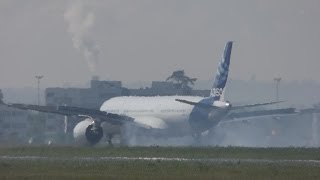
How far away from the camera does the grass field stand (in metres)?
62.8

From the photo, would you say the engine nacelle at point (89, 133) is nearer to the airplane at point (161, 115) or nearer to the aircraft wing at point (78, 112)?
the airplane at point (161, 115)

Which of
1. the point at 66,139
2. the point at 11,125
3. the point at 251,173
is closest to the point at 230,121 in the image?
the point at 66,139

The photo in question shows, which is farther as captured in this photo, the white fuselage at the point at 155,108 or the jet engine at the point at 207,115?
the white fuselage at the point at 155,108

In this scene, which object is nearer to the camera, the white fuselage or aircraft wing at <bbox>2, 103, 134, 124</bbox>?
aircraft wing at <bbox>2, 103, 134, 124</bbox>

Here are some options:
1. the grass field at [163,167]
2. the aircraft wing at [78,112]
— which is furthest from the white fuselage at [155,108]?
the grass field at [163,167]

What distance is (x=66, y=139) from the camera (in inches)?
5546

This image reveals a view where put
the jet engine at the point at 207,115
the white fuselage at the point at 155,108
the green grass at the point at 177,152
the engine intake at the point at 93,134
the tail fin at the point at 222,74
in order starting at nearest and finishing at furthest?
the green grass at the point at 177,152 < the engine intake at the point at 93,134 < the jet engine at the point at 207,115 < the tail fin at the point at 222,74 < the white fuselage at the point at 155,108

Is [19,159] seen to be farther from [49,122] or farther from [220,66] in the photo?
[49,122]

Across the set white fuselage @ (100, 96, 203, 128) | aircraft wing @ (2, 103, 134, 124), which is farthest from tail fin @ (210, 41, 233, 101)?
aircraft wing @ (2, 103, 134, 124)

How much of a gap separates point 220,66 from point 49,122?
74698mm

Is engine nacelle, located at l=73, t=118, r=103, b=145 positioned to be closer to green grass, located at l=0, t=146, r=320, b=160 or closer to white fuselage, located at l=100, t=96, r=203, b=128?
white fuselage, located at l=100, t=96, r=203, b=128

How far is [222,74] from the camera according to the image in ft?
396

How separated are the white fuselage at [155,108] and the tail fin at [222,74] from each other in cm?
219

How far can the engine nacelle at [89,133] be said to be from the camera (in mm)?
114375
